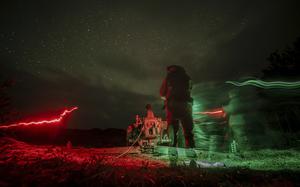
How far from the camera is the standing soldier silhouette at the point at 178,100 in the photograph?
15961 millimetres

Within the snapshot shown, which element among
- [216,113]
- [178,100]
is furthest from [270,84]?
[178,100]

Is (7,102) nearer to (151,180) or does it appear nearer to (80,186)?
(80,186)

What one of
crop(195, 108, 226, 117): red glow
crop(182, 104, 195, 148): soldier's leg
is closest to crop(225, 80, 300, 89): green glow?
crop(195, 108, 226, 117): red glow

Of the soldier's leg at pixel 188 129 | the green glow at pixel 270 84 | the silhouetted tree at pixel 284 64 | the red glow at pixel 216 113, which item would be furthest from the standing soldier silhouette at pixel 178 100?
the silhouetted tree at pixel 284 64

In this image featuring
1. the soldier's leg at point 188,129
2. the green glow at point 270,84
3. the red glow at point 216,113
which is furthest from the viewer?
the red glow at point 216,113

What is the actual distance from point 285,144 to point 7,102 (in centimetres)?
1819

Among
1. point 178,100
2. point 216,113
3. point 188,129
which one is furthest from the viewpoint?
point 216,113

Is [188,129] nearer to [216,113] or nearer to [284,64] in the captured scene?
[216,113]

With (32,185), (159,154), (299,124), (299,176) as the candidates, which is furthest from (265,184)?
(299,124)

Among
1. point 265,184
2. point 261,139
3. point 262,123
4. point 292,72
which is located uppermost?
point 292,72

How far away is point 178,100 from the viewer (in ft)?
53.8

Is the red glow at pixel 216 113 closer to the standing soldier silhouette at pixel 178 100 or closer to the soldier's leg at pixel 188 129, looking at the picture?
the standing soldier silhouette at pixel 178 100

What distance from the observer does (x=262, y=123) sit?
48.3 feet

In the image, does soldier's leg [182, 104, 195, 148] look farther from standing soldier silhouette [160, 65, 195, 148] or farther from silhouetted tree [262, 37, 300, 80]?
silhouetted tree [262, 37, 300, 80]
